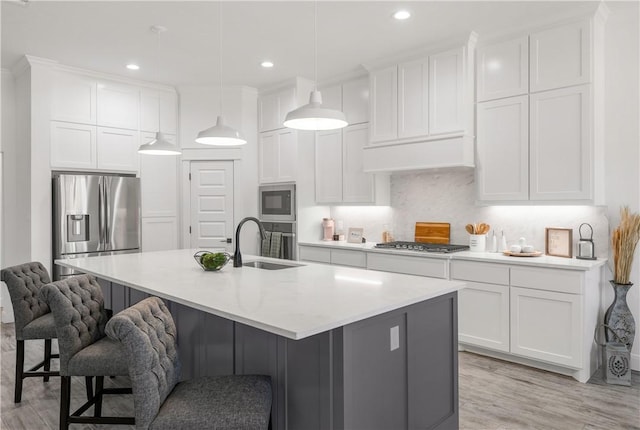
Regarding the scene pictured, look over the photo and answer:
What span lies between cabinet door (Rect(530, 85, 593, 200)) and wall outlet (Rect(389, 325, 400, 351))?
7.54 feet

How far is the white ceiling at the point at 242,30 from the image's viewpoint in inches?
137

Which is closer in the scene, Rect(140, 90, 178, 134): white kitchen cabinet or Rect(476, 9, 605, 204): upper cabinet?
Rect(476, 9, 605, 204): upper cabinet

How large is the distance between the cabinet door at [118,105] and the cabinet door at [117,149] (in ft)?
0.28

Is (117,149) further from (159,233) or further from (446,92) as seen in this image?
(446,92)

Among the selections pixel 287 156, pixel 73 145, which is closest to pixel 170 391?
pixel 287 156

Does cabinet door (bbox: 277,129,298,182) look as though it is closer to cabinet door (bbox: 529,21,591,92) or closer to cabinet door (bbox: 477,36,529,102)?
cabinet door (bbox: 477,36,529,102)

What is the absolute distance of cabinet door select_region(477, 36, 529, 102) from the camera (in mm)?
3756

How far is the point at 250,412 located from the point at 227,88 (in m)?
4.78

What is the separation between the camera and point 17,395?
2.93m

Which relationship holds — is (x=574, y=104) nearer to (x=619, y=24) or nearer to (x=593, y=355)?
(x=619, y=24)

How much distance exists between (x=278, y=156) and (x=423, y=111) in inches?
81.2

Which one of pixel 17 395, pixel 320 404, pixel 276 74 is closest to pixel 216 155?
pixel 276 74

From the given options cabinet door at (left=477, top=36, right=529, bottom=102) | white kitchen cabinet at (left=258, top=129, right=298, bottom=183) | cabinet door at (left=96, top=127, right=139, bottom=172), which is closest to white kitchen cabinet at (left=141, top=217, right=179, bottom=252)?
cabinet door at (left=96, top=127, right=139, bottom=172)

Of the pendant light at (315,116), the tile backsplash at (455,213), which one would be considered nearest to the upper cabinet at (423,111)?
the tile backsplash at (455,213)
